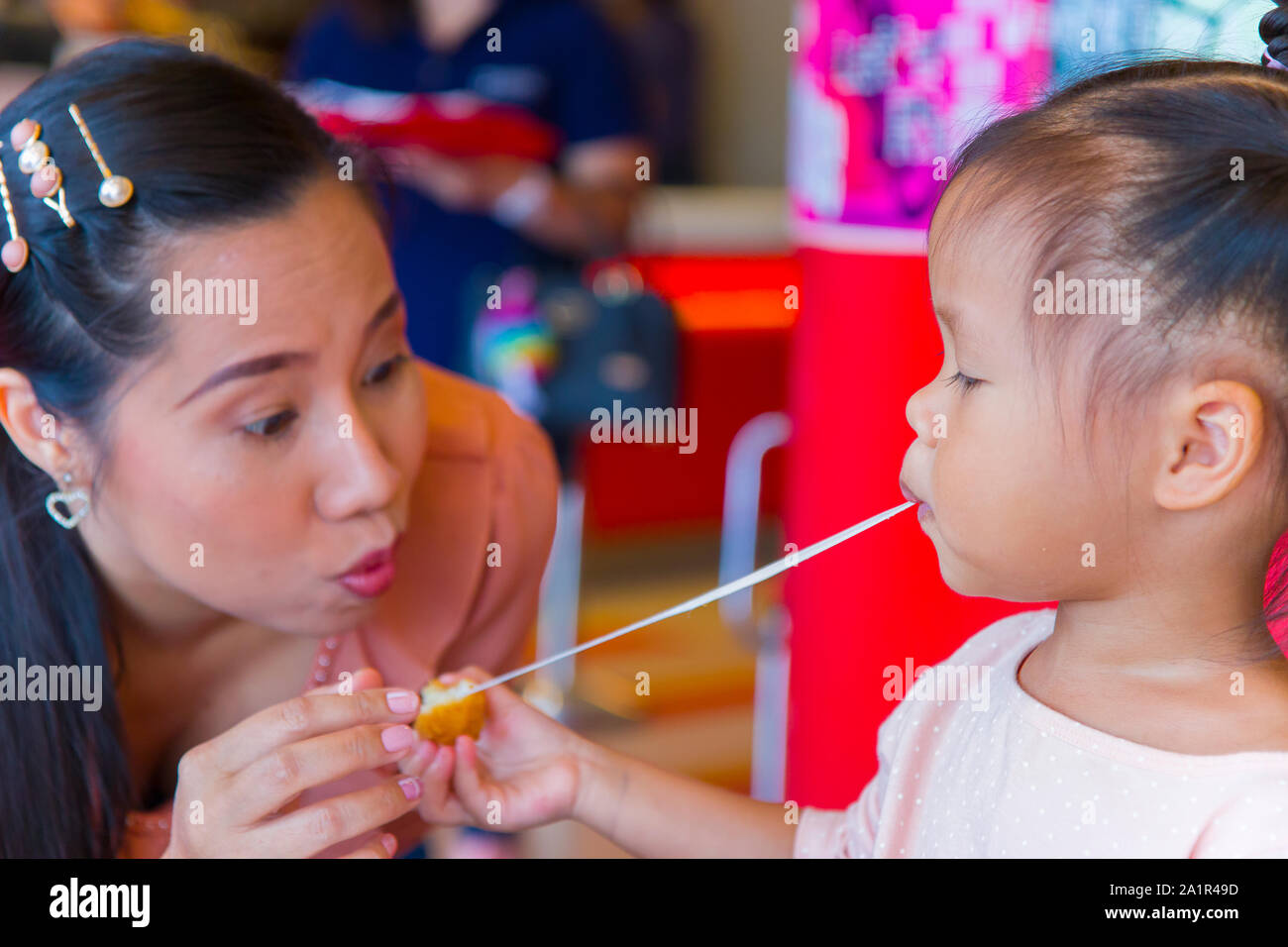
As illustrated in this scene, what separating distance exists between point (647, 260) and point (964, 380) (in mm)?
2848

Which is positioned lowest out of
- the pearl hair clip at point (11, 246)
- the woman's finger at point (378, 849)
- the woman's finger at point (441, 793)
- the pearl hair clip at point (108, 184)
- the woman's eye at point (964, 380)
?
the woman's finger at point (378, 849)

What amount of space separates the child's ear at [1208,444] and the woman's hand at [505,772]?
1.43 ft

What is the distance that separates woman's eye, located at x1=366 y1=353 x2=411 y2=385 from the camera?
3.06 ft

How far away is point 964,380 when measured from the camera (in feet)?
2.42

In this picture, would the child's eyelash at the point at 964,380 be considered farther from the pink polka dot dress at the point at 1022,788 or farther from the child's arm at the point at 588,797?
the child's arm at the point at 588,797

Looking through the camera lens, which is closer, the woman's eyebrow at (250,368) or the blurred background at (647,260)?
the woman's eyebrow at (250,368)

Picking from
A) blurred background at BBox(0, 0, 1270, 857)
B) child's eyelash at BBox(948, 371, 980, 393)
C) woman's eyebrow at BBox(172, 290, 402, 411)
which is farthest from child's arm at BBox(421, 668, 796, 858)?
blurred background at BBox(0, 0, 1270, 857)

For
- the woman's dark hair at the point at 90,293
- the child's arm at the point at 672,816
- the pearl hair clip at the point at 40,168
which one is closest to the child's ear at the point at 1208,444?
the child's arm at the point at 672,816

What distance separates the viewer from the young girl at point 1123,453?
0.66 meters

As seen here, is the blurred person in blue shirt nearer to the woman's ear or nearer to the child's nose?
the woman's ear

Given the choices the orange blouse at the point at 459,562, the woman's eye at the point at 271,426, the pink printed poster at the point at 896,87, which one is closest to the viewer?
the woman's eye at the point at 271,426

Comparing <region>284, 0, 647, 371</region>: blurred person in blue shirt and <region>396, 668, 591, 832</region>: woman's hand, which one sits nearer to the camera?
<region>396, 668, 591, 832</region>: woman's hand
